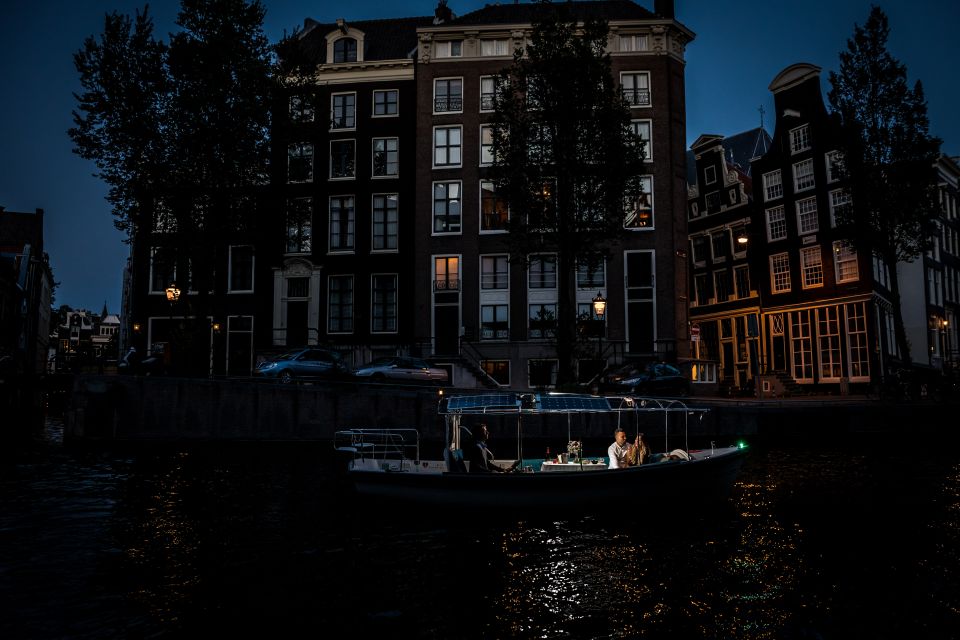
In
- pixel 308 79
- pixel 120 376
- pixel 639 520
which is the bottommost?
pixel 639 520

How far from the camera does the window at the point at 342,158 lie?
45.0 meters

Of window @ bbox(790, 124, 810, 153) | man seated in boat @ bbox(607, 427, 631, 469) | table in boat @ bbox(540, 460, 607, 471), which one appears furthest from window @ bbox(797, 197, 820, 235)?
table in boat @ bbox(540, 460, 607, 471)

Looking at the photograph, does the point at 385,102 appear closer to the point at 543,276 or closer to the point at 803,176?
the point at 543,276

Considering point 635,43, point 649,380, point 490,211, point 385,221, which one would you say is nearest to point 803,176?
point 635,43

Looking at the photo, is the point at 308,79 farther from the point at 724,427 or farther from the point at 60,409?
the point at 60,409

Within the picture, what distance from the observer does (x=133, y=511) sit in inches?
605

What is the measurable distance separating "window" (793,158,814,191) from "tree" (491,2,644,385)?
1946 centimetres

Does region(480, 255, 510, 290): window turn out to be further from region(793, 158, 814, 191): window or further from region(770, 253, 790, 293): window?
region(793, 158, 814, 191): window

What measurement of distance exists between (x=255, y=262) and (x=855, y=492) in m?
37.5

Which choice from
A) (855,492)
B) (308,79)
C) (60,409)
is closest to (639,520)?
(855,492)

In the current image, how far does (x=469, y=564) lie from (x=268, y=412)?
19.7 metres

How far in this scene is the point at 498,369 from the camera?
41.1m

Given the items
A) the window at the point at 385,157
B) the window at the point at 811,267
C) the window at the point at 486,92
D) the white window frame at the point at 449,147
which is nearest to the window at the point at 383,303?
the window at the point at 385,157

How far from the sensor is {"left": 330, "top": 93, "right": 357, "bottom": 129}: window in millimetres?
45375
